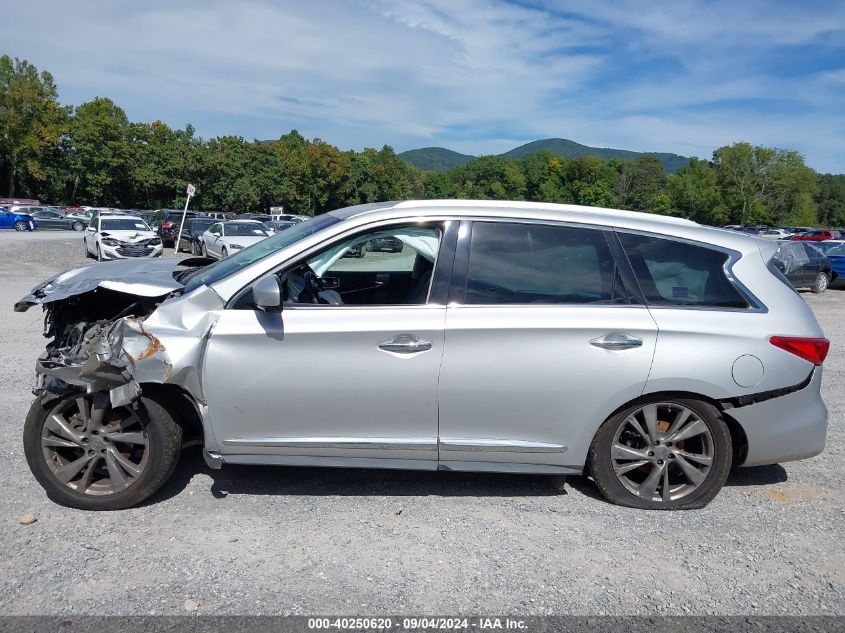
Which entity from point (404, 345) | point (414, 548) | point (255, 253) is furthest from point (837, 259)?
point (414, 548)

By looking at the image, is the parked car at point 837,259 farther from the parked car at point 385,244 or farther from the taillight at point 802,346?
the parked car at point 385,244

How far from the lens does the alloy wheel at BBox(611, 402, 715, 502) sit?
3.73 m

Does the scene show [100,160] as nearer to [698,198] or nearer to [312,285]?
[312,285]

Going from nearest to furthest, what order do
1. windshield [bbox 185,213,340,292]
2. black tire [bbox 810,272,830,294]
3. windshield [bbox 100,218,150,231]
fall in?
windshield [bbox 185,213,340,292] → black tire [bbox 810,272,830,294] → windshield [bbox 100,218,150,231]

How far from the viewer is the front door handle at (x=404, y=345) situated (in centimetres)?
353

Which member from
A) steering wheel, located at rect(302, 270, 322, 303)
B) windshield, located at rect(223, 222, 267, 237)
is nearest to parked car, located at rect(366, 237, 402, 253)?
steering wheel, located at rect(302, 270, 322, 303)

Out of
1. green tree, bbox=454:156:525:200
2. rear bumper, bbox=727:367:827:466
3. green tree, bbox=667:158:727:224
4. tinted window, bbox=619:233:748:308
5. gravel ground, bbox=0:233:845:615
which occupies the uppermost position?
green tree, bbox=454:156:525:200

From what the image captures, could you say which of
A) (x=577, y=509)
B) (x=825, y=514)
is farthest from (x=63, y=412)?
(x=825, y=514)

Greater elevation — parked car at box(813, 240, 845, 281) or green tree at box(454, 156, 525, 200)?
green tree at box(454, 156, 525, 200)

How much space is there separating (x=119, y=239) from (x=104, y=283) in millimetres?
18625

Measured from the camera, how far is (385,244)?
4.39 meters

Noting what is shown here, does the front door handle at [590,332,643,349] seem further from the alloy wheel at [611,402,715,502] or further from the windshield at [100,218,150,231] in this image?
the windshield at [100,218,150,231]

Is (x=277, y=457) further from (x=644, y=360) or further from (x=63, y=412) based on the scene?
(x=644, y=360)

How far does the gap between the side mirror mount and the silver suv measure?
15 mm
